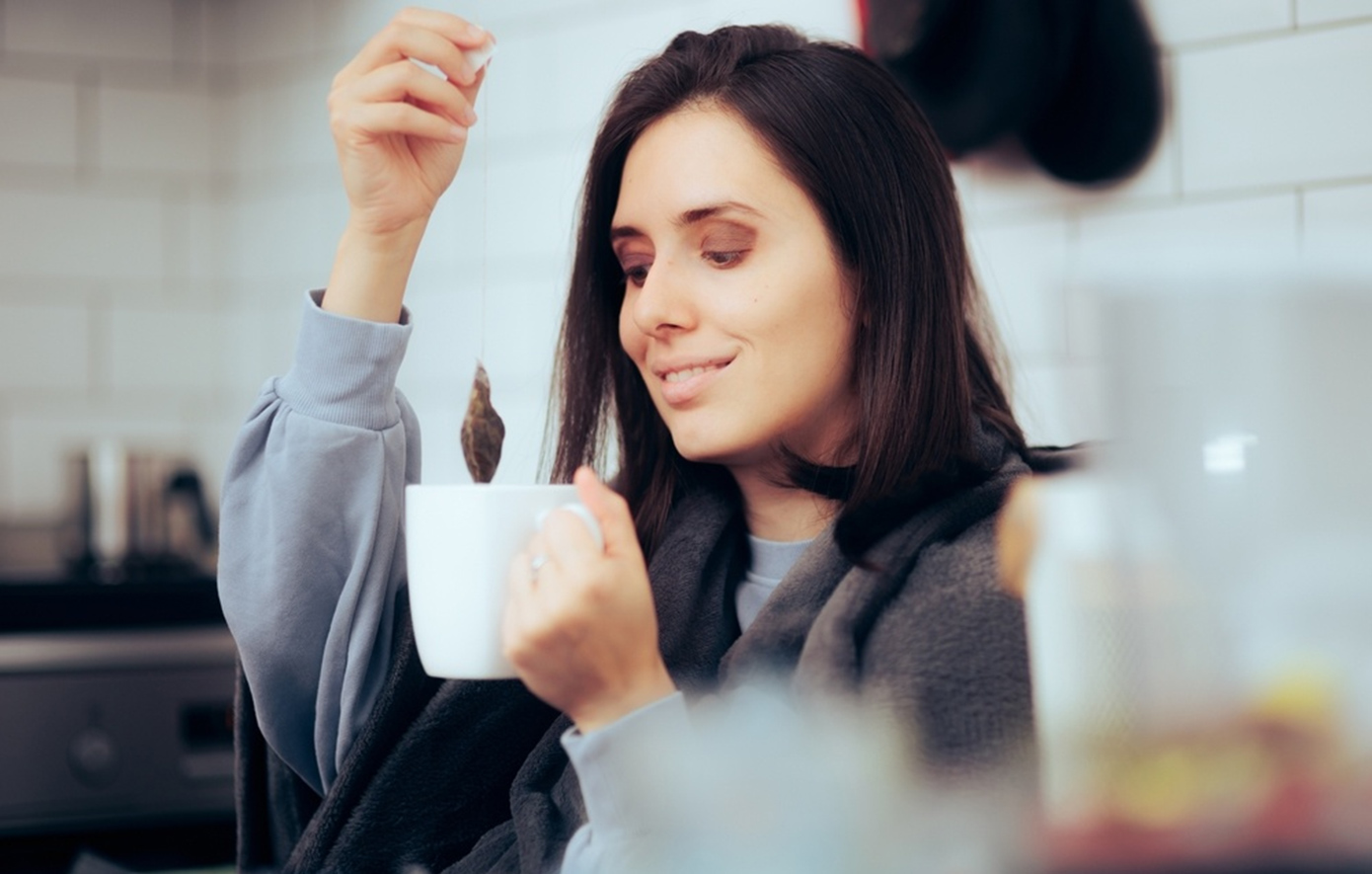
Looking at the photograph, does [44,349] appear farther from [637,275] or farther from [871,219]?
[871,219]

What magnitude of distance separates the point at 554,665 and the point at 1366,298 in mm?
422

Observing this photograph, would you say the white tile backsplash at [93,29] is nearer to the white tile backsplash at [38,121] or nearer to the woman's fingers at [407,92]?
the white tile backsplash at [38,121]

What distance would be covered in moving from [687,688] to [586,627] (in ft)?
1.02

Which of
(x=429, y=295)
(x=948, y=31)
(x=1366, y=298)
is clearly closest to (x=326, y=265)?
(x=429, y=295)

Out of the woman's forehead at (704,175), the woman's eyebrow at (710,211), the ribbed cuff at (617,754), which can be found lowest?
the ribbed cuff at (617,754)

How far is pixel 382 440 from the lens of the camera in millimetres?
955

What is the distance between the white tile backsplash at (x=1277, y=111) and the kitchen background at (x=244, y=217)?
5.9 inches

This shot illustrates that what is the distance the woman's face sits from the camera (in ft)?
3.01

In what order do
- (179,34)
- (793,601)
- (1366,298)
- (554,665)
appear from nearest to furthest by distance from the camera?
(1366,298) → (554,665) → (793,601) → (179,34)

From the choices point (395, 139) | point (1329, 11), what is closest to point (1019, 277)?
point (1329, 11)

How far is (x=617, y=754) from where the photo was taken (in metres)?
0.64

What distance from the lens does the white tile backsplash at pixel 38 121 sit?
7.04ft

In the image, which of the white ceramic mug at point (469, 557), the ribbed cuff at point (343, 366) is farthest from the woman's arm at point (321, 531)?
the white ceramic mug at point (469, 557)

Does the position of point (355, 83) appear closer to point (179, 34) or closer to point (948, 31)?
point (948, 31)
